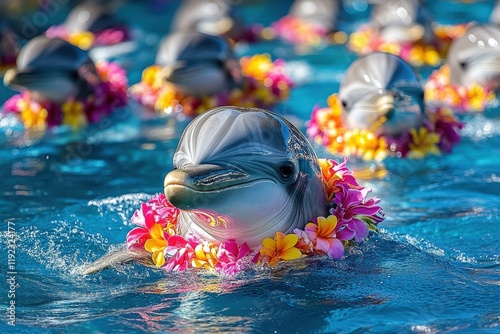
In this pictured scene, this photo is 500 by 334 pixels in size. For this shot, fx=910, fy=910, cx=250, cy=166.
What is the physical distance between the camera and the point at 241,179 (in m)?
4.50

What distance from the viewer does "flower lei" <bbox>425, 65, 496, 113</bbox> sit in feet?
31.9

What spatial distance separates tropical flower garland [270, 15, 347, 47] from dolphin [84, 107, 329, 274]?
362 inches

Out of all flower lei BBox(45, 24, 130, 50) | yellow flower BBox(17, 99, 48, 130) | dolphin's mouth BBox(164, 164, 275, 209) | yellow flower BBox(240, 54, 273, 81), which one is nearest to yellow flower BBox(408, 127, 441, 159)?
yellow flower BBox(240, 54, 273, 81)

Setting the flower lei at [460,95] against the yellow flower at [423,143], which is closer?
the yellow flower at [423,143]

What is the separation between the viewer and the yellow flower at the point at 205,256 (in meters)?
4.79

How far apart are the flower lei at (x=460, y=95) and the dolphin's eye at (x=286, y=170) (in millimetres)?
5410

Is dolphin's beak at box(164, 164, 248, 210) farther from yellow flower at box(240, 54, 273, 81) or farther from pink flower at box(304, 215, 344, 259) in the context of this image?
yellow flower at box(240, 54, 273, 81)

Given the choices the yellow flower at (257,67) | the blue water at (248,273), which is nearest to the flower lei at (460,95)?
the blue water at (248,273)

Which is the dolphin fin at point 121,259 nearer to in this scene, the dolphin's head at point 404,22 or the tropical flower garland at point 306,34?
the dolphin's head at point 404,22

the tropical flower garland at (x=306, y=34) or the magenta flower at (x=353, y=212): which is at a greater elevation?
the tropical flower garland at (x=306, y=34)

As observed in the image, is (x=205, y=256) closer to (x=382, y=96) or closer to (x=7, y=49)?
(x=382, y=96)

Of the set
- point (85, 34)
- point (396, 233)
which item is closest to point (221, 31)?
point (85, 34)

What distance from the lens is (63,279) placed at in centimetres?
518

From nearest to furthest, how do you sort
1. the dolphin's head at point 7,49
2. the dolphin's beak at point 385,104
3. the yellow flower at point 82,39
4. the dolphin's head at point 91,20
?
the dolphin's beak at point 385,104
the dolphin's head at point 7,49
the yellow flower at point 82,39
the dolphin's head at point 91,20
